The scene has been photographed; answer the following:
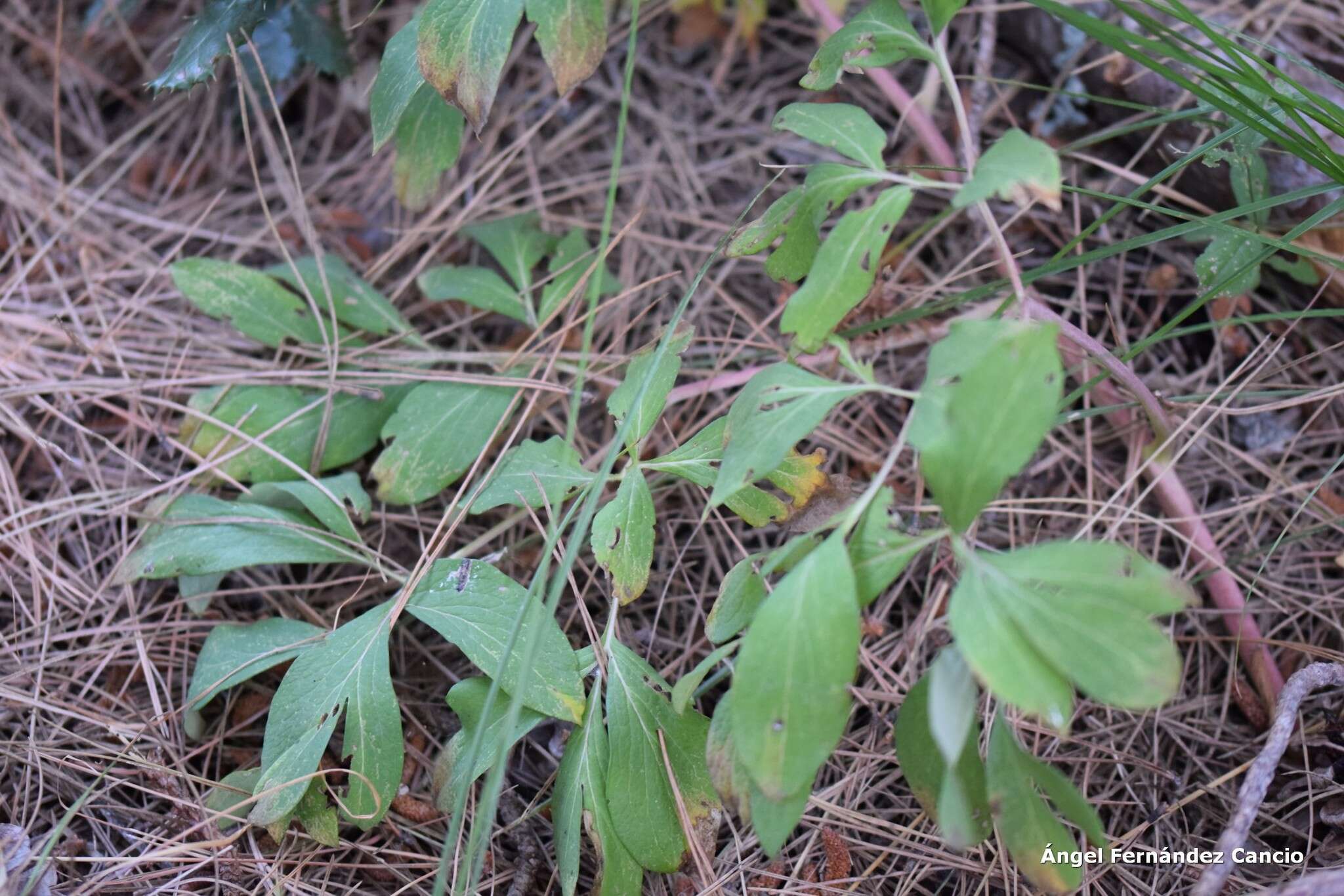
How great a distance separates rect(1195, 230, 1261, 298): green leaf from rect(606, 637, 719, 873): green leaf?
4.06 feet

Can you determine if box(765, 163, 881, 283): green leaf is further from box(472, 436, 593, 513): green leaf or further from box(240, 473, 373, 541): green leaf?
box(240, 473, 373, 541): green leaf

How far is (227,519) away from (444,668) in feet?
1.70

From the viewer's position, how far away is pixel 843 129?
51.8 inches

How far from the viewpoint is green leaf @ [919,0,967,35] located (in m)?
1.27

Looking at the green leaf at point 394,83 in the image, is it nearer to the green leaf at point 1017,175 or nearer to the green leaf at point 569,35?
the green leaf at point 569,35

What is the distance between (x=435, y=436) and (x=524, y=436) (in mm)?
212

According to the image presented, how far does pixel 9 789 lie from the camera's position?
1576mm

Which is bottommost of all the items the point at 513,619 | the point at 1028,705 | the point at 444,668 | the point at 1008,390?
the point at 444,668

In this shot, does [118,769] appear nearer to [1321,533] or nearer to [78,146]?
[78,146]

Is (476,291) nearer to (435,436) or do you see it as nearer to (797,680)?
(435,436)

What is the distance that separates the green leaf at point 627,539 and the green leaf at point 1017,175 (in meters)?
0.66

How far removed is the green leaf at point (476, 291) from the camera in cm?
197

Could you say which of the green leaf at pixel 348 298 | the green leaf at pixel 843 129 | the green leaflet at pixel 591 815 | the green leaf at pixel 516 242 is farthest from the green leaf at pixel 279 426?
the green leaf at pixel 843 129

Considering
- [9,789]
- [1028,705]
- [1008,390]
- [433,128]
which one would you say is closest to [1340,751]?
[1028,705]
